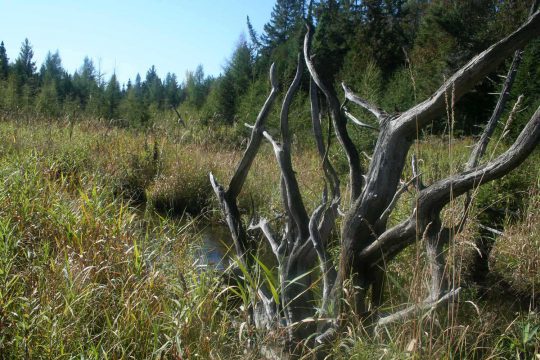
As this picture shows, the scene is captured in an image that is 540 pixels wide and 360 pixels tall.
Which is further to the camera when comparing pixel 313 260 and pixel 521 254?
pixel 521 254

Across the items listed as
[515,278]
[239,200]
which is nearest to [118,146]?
[239,200]

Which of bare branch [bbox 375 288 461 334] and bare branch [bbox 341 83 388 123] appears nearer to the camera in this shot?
bare branch [bbox 375 288 461 334]

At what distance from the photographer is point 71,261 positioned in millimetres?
2721

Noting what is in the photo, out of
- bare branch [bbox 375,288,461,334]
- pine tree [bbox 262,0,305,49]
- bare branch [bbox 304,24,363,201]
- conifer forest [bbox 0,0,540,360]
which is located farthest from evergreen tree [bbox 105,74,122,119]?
bare branch [bbox 375,288,461,334]

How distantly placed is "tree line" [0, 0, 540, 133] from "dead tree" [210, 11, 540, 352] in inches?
166

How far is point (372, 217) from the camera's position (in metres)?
2.56

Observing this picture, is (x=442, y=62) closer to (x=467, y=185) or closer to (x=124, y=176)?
(x=124, y=176)

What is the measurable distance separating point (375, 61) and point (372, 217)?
1277cm

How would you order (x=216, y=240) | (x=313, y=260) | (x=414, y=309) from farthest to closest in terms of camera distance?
(x=216, y=240), (x=313, y=260), (x=414, y=309)

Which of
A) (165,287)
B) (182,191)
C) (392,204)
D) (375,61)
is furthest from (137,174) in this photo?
(375,61)

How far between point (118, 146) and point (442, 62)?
9263 mm

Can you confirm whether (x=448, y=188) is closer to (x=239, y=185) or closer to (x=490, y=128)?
(x=490, y=128)

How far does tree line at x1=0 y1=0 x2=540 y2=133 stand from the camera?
37.9ft

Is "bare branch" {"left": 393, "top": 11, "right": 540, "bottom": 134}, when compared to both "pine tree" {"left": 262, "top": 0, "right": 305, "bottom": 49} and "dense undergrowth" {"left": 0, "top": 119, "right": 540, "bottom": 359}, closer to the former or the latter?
"dense undergrowth" {"left": 0, "top": 119, "right": 540, "bottom": 359}
